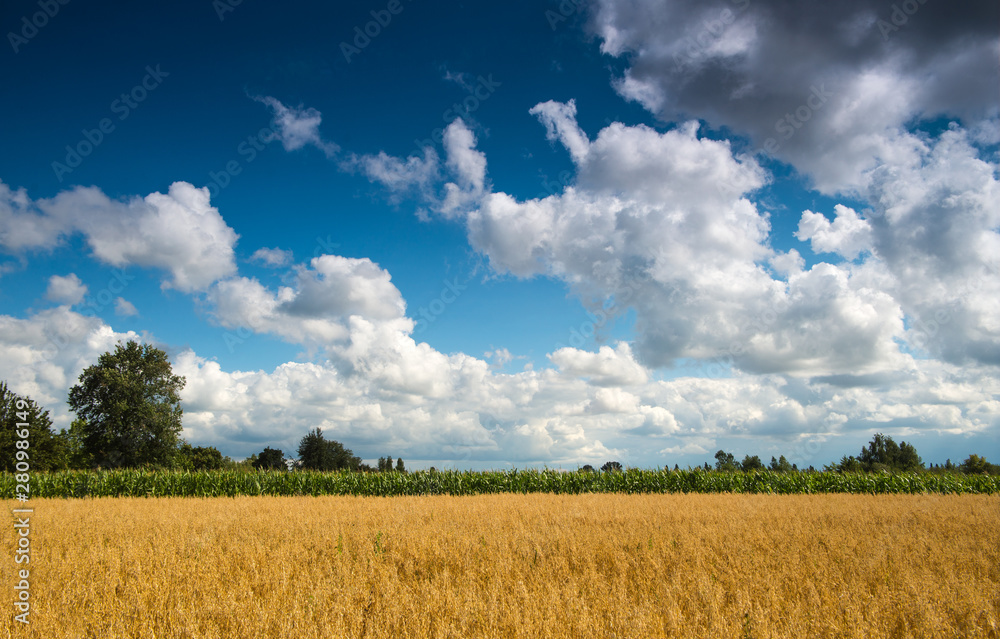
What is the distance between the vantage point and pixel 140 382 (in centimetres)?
5294

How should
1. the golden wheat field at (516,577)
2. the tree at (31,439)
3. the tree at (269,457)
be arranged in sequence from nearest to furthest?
1. the golden wheat field at (516,577)
2. the tree at (31,439)
3. the tree at (269,457)

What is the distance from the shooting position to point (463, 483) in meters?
30.1

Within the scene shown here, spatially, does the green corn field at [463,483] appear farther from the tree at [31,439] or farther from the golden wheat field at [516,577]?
the tree at [31,439]

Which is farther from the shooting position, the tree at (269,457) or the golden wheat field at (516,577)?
the tree at (269,457)

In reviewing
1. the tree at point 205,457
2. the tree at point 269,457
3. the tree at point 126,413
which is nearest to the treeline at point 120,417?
the tree at point 126,413

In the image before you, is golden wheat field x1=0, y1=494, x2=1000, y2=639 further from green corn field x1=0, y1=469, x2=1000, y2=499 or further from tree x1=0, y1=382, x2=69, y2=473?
tree x1=0, y1=382, x2=69, y2=473

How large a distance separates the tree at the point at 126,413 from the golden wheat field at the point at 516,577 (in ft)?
143

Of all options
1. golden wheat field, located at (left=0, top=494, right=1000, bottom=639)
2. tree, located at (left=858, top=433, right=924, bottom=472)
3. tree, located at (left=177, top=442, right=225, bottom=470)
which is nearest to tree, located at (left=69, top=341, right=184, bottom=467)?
tree, located at (left=177, top=442, right=225, bottom=470)

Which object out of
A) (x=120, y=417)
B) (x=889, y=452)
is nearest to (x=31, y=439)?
(x=120, y=417)

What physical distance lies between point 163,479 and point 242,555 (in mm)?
24355

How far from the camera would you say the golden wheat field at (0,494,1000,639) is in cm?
634

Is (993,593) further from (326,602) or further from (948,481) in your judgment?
(948,481)

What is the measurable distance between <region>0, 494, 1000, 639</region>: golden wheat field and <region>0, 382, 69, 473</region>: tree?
4475cm

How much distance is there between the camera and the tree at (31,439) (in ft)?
150
